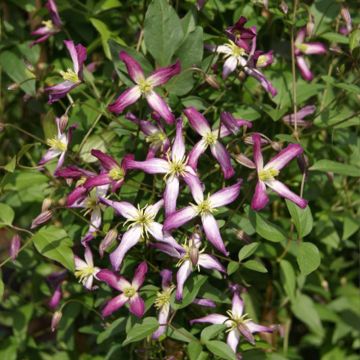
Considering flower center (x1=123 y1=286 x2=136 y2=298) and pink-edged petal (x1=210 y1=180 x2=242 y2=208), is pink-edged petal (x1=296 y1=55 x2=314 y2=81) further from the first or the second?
flower center (x1=123 y1=286 x2=136 y2=298)

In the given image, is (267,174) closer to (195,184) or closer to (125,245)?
(195,184)

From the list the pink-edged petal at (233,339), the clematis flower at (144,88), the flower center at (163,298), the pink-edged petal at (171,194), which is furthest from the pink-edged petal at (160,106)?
the pink-edged petal at (233,339)

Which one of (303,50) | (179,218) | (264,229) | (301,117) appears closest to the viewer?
(179,218)

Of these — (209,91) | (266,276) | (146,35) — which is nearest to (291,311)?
(266,276)

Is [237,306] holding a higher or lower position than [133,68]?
lower

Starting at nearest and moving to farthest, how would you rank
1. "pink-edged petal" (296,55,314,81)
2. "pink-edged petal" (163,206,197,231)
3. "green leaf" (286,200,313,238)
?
"pink-edged petal" (163,206,197,231), "green leaf" (286,200,313,238), "pink-edged petal" (296,55,314,81)

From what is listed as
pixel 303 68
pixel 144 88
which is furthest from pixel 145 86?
pixel 303 68

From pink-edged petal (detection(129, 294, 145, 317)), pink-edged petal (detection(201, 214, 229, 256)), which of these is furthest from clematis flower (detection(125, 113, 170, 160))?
pink-edged petal (detection(129, 294, 145, 317))
